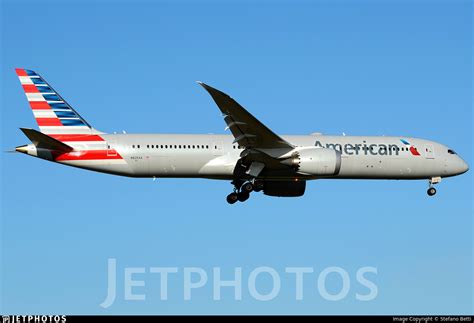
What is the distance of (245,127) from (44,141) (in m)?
9.43

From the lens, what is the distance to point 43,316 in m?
30.3

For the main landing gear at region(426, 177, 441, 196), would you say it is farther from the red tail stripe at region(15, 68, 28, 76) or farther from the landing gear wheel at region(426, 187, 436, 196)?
the red tail stripe at region(15, 68, 28, 76)

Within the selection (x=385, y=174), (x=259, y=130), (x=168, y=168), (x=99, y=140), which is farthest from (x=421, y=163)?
(x=99, y=140)

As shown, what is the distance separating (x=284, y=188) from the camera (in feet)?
157

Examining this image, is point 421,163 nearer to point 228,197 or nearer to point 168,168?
point 228,197

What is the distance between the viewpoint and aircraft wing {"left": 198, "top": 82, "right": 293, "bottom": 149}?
41.3 metres

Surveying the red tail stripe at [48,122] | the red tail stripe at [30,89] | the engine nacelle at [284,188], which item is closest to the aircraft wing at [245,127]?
the engine nacelle at [284,188]

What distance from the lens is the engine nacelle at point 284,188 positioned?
1884 inches

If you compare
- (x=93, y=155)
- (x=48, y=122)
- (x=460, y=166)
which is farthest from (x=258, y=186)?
(x=48, y=122)

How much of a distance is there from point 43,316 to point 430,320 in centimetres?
1286

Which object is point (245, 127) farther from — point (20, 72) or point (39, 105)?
point (20, 72)

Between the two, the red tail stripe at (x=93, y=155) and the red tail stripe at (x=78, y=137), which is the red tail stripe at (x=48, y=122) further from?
the red tail stripe at (x=93, y=155)

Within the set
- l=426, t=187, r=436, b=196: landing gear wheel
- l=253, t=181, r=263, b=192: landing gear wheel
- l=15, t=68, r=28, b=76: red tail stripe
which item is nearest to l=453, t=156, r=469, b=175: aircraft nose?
l=426, t=187, r=436, b=196: landing gear wheel

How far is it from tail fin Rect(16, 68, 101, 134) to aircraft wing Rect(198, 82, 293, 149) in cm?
702
